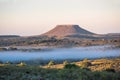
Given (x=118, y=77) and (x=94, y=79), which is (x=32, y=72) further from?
(x=118, y=77)

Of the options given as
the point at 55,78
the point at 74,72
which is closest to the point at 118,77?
the point at 74,72

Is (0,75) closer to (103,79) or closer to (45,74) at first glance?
(45,74)

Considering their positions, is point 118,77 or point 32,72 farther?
point 118,77

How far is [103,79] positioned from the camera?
66.7 ft

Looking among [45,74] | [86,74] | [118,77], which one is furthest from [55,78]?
[118,77]

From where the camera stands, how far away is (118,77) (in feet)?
71.5

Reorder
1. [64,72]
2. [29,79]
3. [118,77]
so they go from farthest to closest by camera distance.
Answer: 1. [118,77]
2. [64,72]
3. [29,79]

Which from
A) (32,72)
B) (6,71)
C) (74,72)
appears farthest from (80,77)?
(6,71)

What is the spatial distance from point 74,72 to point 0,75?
145 inches

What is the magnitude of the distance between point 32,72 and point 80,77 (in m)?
2.39

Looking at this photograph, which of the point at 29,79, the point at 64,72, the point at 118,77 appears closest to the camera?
the point at 29,79

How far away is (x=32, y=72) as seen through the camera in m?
19.4

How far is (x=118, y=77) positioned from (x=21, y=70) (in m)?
5.56

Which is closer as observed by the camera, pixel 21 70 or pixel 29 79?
pixel 29 79
